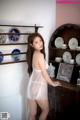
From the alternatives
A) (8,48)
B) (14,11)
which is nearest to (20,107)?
(8,48)

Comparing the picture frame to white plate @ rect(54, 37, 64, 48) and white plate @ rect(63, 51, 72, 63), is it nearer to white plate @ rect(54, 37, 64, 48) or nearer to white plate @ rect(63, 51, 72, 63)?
white plate @ rect(63, 51, 72, 63)

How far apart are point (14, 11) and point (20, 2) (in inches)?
5.4

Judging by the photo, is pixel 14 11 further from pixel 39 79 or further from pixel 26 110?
pixel 26 110

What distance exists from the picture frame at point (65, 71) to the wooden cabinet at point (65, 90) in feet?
0.15

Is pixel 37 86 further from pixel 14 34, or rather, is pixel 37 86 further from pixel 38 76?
pixel 14 34

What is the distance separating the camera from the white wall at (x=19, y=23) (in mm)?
2689

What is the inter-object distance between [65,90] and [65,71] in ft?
1.02

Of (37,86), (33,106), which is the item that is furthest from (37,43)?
(33,106)

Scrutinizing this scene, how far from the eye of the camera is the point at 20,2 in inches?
107

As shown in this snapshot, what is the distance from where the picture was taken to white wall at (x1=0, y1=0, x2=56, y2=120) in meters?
2.69

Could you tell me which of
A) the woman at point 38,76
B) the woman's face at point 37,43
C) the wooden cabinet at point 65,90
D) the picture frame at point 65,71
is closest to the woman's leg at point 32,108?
the woman at point 38,76

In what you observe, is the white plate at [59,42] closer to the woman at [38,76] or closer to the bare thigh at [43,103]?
the woman at [38,76]

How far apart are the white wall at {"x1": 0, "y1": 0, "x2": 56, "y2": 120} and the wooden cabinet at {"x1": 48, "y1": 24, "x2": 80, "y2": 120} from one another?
18 cm

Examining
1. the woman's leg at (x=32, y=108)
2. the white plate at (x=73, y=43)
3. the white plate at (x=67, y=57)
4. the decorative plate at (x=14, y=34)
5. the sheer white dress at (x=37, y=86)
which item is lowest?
the woman's leg at (x=32, y=108)
